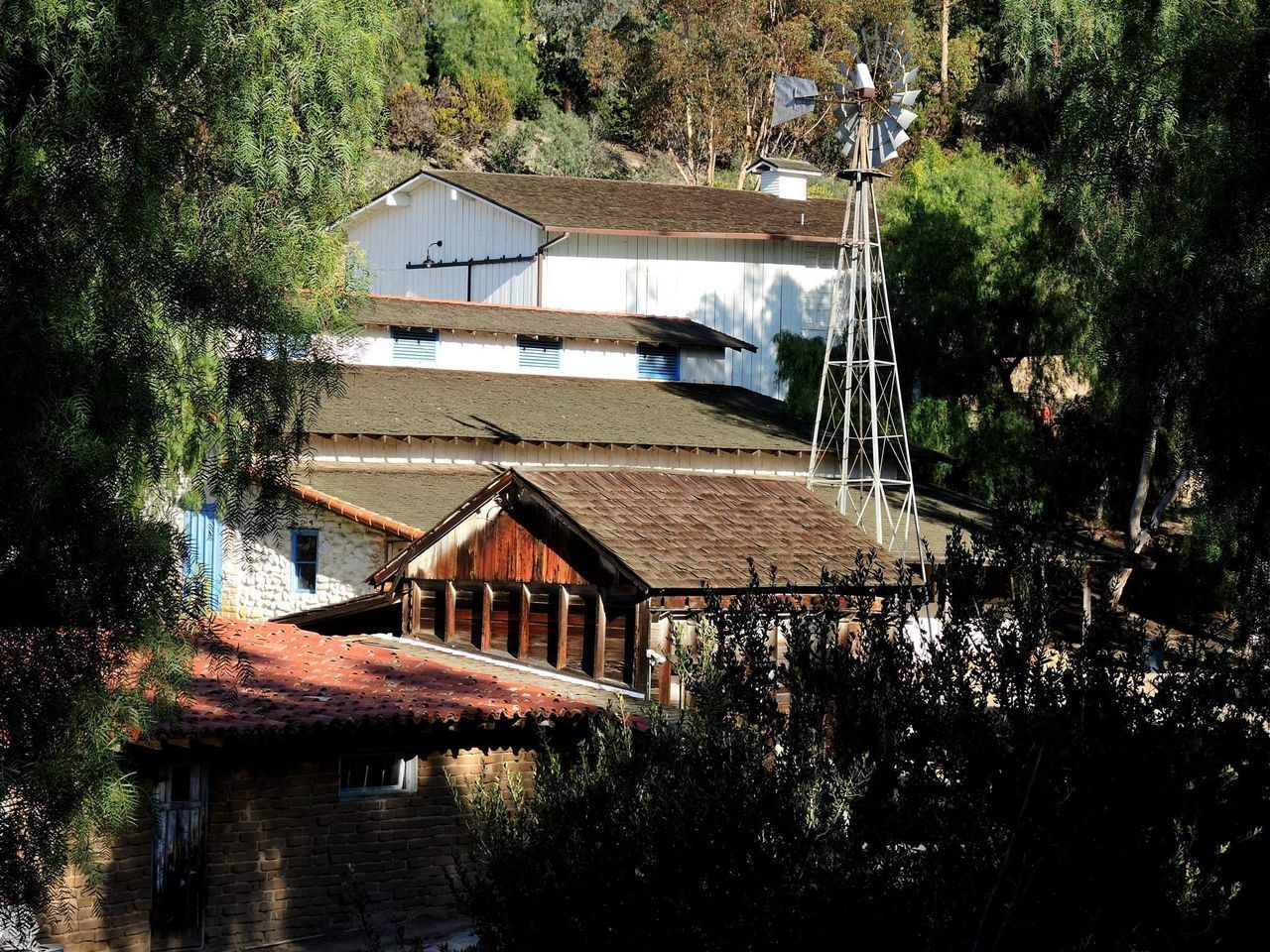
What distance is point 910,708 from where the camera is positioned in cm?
973

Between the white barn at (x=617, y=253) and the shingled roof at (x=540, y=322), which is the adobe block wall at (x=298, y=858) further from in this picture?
the white barn at (x=617, y=253)

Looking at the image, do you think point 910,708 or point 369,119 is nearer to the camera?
point 910,708

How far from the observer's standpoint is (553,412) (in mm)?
34375

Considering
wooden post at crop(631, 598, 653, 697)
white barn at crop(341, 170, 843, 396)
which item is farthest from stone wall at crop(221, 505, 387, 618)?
white barn at crop(341, 170, 843, 396)

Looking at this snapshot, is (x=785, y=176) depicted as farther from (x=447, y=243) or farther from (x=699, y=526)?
(x=699, y=526)

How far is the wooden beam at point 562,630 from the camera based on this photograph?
2259cm

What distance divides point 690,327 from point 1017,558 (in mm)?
31193

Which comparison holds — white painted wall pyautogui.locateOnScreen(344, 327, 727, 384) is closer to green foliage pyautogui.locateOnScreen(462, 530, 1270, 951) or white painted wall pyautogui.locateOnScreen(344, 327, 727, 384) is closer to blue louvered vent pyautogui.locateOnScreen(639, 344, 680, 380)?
blue louvered vent pyautogui.locateOnScreen(639, 344, 680, 380)

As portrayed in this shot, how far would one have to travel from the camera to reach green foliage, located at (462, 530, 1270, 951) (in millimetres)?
9023

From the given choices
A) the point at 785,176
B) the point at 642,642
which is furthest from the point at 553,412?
the point at 785,176

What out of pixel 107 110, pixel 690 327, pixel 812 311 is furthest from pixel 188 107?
pixel 812 311

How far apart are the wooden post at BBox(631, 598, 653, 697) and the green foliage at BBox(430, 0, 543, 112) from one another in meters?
48.2

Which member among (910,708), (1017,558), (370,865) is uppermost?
(1017,558)

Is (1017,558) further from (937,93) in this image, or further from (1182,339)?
(937,93)
